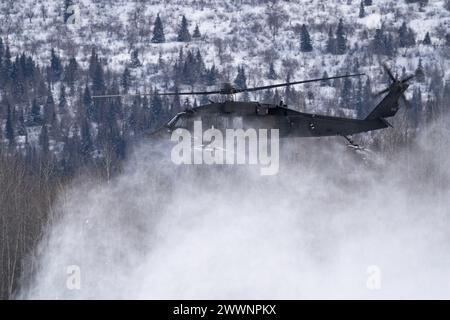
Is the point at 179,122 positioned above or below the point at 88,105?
above

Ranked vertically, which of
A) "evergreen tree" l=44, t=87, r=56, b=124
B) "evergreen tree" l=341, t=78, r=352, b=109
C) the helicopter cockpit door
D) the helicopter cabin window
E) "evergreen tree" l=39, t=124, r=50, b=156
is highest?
the helicopter cabin window

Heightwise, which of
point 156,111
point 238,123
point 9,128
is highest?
point 238,123

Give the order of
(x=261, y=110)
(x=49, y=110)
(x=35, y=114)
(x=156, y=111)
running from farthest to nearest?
(x=49, y=110), (x=35, y=114), (x=156, y=111), (x=261, y=110)

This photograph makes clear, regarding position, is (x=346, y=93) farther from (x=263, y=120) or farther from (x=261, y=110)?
(x=261, y=110)

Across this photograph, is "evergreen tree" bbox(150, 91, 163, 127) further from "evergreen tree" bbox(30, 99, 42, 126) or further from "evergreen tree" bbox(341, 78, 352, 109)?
"evergreen tree" bbox(341, 78, 352, 109)

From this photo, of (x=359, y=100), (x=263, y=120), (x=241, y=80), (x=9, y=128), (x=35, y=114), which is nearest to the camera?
(x=263, y=120)

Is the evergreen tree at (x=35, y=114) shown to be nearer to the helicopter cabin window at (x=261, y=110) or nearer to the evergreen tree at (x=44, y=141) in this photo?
the evergreen tree at (x=44, y=141)

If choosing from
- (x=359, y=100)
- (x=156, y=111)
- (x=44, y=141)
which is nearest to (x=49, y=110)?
(x=156, y=111)

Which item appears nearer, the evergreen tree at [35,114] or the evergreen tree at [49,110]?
the evergreen tree at [35,114]

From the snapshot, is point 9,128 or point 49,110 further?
point 49,110

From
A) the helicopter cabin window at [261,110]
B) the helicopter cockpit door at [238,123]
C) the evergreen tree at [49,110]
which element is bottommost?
the evergreen tree at [49,110]

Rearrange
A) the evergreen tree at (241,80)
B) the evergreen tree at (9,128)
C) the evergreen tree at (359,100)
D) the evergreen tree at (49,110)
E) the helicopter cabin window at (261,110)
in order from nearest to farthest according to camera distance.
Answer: the helicopter cabin window at (261,110)
the evergreen tree at (9,128)
the evergreen tree at (359,100)
the evergreen tree at (49,110)
the evergreen tree at (241,80)

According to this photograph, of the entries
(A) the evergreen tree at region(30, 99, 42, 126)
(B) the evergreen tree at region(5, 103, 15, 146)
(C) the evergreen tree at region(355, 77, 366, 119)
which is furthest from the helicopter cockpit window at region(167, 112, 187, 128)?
(A) the evergreen tree at region(30, 99, 42, 126)

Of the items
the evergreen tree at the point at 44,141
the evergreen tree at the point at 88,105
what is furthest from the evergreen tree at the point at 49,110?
the evergreen tree at the point at 44,141
